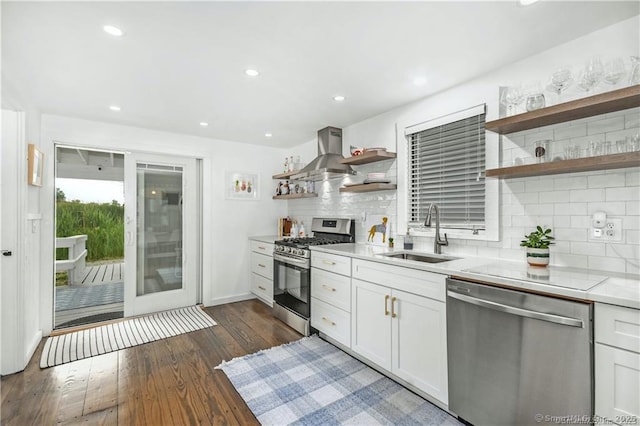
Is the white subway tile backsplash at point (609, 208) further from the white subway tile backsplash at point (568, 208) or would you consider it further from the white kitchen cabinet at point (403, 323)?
the white kitchen cabinet at point (403, 323)

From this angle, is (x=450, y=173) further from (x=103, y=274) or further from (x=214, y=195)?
(x=103, y=274)

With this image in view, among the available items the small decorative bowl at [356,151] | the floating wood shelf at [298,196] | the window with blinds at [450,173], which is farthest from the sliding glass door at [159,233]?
the window with blinds at [450,173]

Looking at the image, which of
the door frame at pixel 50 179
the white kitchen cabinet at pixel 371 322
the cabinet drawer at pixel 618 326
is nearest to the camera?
the cabinet drawer at pixel 618 326

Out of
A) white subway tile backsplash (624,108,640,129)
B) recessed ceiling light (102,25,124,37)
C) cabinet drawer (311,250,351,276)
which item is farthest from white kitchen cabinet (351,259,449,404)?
recessed ceiling light (102,25,124,37)

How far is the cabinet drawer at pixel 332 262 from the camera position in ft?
8.76

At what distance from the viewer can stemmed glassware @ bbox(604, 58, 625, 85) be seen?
5.28 ft

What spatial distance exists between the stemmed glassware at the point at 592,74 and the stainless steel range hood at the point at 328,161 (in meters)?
2.15

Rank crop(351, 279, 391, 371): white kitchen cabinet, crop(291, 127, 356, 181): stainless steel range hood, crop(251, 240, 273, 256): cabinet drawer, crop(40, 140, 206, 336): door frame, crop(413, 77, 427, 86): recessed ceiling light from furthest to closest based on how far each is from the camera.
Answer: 1. crop(251, 240, 273, 256): cabinet drawer
2. crop(291, 127, 356, 181): stainless steel range hood
3. crop(40, 140, 206, 336): door frame
4. crop(413, 77, 427, 86): recessed ceiling light
5. crop(351, 279, 391, 371): white kitchen cabinet

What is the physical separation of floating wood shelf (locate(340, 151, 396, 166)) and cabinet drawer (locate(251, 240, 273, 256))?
1.52m

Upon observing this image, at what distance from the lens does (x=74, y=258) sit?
469cm

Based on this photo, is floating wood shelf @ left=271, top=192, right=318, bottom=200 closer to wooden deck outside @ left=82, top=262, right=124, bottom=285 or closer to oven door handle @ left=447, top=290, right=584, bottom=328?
oven door handle @ left=447, top=290, right=584, bottom=328

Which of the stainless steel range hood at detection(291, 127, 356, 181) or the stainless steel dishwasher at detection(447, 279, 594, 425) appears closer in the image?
the stainless steel dishwasher at detection(447, 279, 594, 425)

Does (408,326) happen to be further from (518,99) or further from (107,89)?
(107,89)

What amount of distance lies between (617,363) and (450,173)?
5.68 feet
